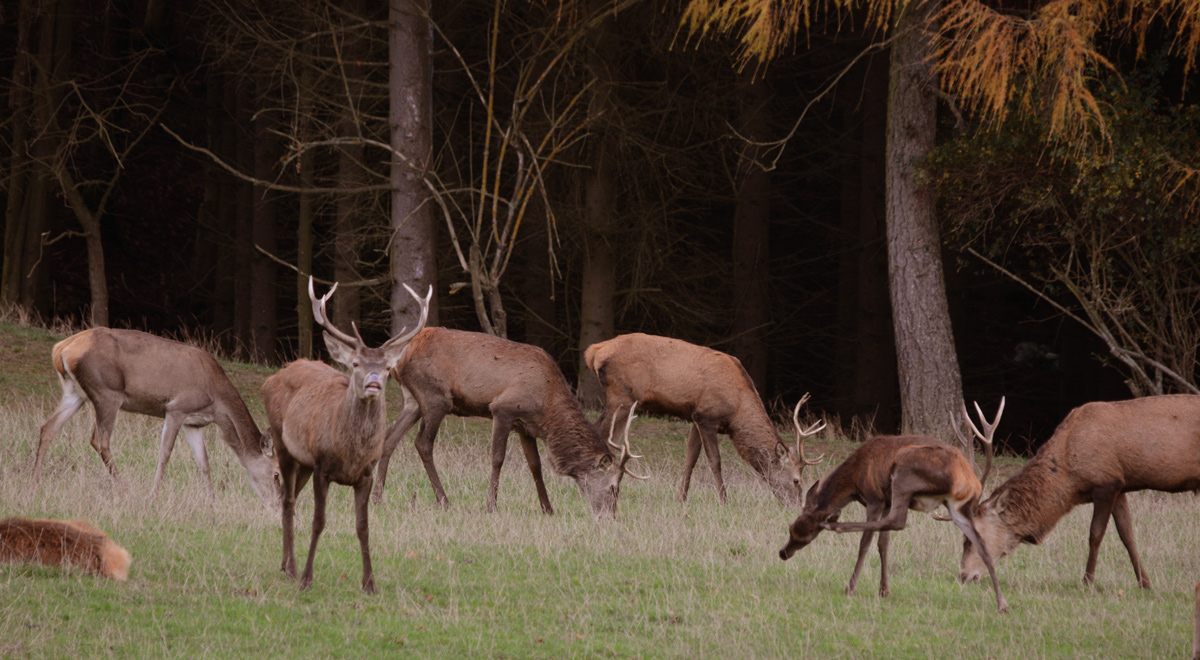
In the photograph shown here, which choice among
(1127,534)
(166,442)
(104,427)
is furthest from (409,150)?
(1127,534)

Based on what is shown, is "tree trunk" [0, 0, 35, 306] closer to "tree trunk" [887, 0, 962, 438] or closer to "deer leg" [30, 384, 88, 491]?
"deer leg" [30, 384, 88, 491]

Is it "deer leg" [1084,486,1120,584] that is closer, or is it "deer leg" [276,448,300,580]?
"deer leg" [276,448,300,580]

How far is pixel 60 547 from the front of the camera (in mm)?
7117

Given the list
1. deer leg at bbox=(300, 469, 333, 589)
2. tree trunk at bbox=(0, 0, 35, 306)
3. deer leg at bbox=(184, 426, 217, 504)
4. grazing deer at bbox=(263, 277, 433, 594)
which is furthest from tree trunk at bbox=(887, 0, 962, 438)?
tree trunk at bbox=(0, 0, 35, 306)

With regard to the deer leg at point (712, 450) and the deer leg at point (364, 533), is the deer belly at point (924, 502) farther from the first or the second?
the deer leg at point (712, 450)

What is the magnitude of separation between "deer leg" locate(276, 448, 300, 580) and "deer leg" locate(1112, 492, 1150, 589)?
5.40 metres

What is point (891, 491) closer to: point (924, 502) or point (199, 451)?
point (924, 502)

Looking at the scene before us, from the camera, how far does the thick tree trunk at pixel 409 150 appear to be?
1591cm

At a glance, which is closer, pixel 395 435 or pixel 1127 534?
pixel 1127 534

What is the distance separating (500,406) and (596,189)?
9.00m

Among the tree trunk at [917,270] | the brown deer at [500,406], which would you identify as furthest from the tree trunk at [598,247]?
the brown deer at [500,406]

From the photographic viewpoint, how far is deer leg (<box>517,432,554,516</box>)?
35.7 feet

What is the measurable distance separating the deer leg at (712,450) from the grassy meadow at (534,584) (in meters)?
0.19

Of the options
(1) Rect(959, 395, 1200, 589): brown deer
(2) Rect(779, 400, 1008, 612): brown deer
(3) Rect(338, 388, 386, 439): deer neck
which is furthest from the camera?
(1) Rect(959, 395, 1200, 589): brown deer
